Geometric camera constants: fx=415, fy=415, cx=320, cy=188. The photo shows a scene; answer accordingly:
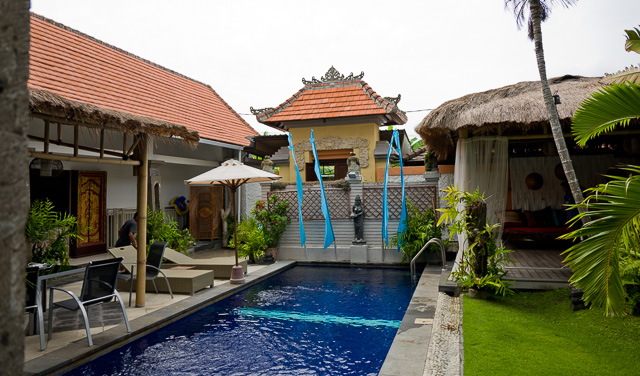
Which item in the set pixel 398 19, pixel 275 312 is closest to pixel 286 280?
pixel 275 312

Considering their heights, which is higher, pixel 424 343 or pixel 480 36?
pixel 480 36

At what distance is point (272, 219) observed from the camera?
10.9 metres

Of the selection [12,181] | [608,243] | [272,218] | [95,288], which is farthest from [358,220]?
[12,181]

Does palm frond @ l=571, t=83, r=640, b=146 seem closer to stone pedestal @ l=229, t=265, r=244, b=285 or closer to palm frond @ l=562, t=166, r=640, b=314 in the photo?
palm frond @ l=562, t=166, r=640, b=314

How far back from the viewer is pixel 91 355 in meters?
4.31

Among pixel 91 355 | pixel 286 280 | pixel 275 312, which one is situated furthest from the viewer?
pixel 286 280

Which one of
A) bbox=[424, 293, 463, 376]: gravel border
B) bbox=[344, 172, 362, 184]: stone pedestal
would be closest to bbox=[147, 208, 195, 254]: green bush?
bbox=[344, 172, 362, 184]: stone pedestal

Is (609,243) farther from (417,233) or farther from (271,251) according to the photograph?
(271,251)

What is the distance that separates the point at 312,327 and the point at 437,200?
5819 millimetres

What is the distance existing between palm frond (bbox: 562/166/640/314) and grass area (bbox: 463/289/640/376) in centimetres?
73

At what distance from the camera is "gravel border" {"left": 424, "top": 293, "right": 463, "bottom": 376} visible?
11.9 ft

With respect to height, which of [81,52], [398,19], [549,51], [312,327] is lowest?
[312,327]

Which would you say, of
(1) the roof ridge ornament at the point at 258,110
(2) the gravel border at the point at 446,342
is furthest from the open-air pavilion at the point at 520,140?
(1) the roof ridge ornament at the point at 258,110

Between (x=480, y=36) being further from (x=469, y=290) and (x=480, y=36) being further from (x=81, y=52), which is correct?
(x=81, y=52)
